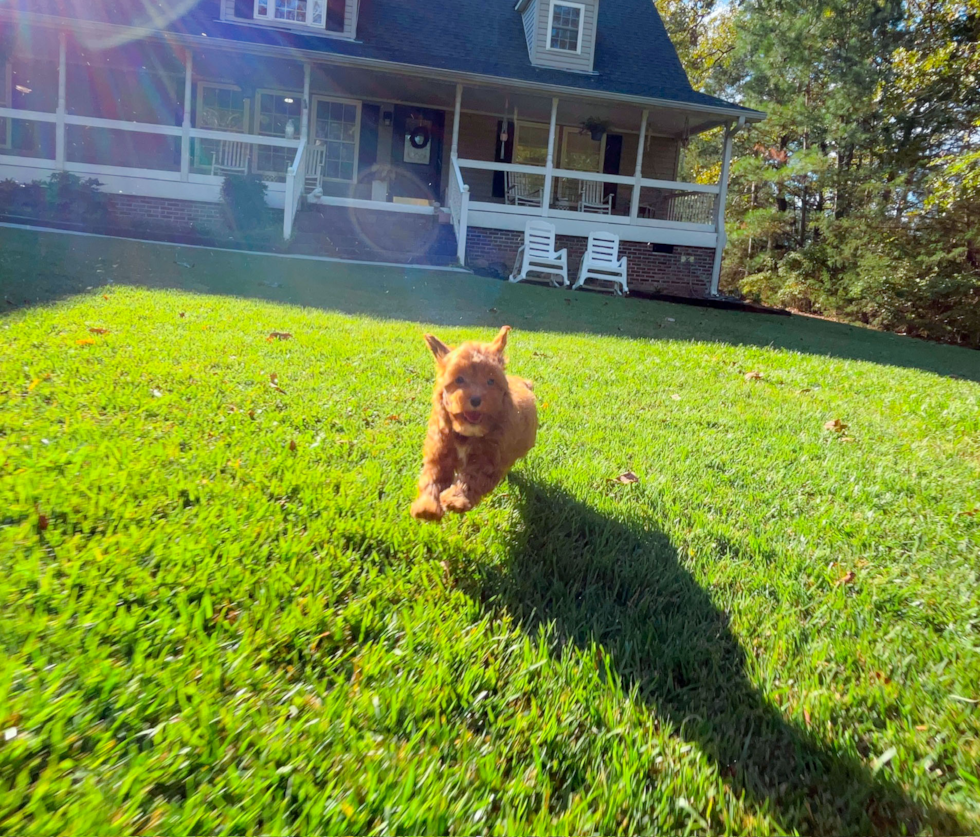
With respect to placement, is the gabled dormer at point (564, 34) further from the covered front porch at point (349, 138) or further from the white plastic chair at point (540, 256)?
the white plastic chair at point (540, 256)

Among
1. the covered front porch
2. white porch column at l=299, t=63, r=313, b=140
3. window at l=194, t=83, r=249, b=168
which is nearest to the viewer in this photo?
the covered front porch

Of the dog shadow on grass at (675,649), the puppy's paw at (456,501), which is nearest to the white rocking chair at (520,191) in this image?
the dog shadow on grass at (675,649)

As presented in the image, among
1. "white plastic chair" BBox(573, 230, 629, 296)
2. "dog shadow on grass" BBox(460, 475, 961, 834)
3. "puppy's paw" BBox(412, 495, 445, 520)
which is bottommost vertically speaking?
"dog shadow on grass" BBox(460, 475, 961, 834)

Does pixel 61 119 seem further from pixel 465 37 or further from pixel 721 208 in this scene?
pixel 721 208

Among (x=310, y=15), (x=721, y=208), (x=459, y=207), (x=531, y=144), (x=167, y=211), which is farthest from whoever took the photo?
(x=531, y=144)

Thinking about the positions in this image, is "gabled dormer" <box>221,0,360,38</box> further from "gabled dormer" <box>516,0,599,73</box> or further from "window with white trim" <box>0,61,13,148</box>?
"window with white trim" <box>0,61,13,148</box>

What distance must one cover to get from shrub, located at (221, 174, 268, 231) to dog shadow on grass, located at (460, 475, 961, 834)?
12522 millimetres

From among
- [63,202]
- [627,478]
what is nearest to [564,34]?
[63,202]

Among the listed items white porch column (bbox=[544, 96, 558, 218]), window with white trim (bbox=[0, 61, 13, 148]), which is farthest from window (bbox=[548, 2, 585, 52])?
window with white trim (bbox=[0, 61, 13, 148])

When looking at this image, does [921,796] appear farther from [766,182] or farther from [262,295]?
[766,182]

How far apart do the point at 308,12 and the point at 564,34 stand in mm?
6959

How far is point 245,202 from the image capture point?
13.4 meters

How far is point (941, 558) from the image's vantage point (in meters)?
2.68

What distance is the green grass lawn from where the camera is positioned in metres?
1.40
